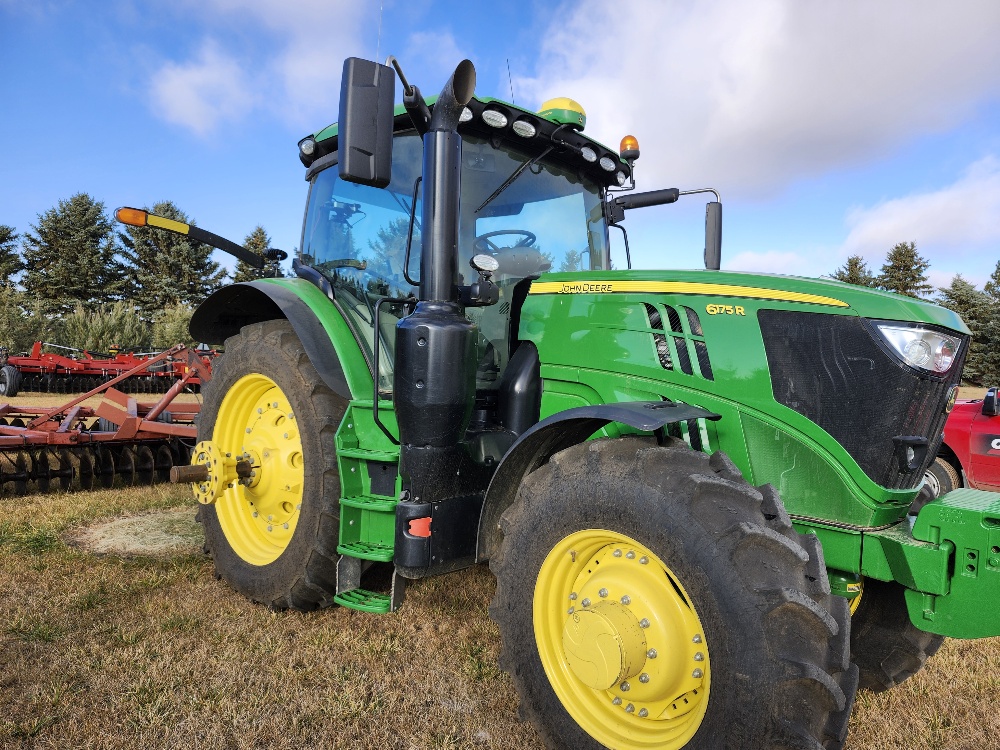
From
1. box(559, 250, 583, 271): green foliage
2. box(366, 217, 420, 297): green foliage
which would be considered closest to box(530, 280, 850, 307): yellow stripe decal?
box(559, 250, 583, 271): green foliage

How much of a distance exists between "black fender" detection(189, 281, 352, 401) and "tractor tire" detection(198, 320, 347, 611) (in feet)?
0.37

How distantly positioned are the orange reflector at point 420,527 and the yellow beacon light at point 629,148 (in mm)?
2005

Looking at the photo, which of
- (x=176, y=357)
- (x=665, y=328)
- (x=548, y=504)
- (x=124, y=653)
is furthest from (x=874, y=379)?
(x=176, y=357)

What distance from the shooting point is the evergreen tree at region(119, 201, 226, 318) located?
39.5 meters

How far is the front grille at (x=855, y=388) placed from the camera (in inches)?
83.0

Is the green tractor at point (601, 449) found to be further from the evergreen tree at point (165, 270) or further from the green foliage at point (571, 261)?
the evergreen tree at point (165, 270)

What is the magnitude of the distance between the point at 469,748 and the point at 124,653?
1.56 m

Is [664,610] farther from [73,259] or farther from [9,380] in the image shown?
[73,259]

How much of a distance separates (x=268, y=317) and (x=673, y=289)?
236 centimetres

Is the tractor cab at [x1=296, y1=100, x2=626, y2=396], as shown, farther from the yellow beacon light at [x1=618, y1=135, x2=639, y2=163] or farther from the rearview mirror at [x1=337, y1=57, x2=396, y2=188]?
the rearview mirror at [x1=337, y1=57, x2=396, y2=188]

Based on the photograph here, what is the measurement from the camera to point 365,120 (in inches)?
89.1

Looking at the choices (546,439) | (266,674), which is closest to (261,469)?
(266,674)

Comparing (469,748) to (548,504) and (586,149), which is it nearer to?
(548,504)

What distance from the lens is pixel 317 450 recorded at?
125 inches
